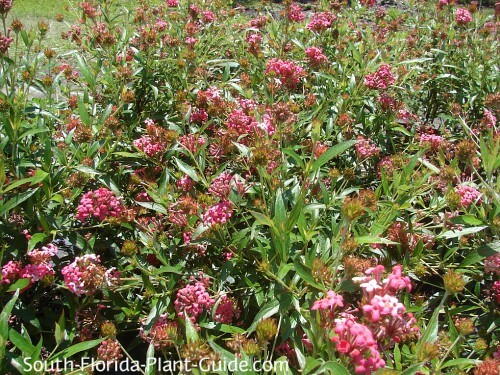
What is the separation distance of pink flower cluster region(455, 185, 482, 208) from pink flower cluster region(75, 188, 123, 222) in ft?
3.96

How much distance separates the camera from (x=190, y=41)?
268 cm

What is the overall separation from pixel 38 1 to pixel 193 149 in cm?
882

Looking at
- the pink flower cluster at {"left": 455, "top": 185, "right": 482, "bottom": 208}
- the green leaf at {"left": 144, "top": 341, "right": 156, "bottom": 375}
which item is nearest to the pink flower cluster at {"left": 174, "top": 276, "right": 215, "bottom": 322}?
the green leaf at {"left": 144, "top": 341, "right": 156, "bottom": 375}

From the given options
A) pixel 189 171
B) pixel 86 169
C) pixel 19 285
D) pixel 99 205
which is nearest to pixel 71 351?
pixel 19 285

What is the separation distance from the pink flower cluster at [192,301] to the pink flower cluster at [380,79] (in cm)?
133

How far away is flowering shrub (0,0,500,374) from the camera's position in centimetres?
128

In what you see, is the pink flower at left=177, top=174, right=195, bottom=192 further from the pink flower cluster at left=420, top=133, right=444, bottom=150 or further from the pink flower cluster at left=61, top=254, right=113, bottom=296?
the pink flower cluster at left=420, top=133, right=444, bottom=150

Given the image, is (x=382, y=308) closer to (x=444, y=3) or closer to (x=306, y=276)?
(x=306, y=276)

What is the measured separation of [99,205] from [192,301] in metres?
0.48

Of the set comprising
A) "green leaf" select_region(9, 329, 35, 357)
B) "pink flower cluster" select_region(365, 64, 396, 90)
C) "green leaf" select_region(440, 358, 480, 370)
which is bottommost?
"green leaf" select_region(440, 358, 480, 370)

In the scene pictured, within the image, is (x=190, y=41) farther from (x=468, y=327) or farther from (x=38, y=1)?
(x=38, y=1)

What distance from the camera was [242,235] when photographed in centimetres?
155

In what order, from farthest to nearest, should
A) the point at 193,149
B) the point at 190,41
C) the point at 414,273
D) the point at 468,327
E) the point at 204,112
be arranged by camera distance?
the point at 190,41, the point at 204,112, the point at 193,149, the point at 414,273, the point at 468,327

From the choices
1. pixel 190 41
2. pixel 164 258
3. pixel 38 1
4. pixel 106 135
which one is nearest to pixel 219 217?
pixel 164 258
